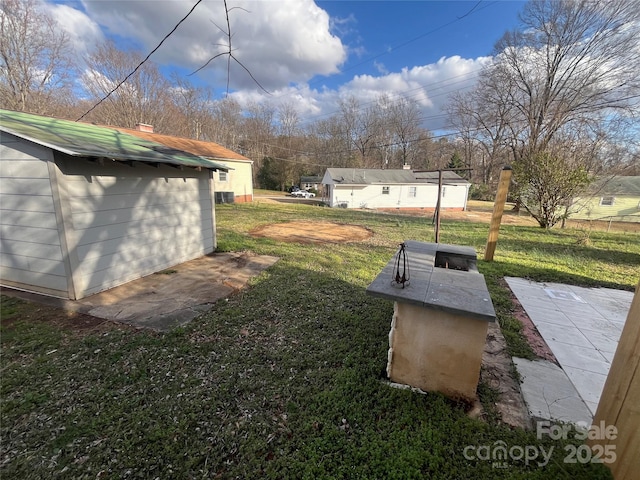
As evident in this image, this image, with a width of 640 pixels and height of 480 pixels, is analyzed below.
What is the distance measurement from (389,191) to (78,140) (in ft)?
69.7

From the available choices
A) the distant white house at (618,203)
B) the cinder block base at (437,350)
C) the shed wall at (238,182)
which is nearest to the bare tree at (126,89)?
the shed wall at (238,182)

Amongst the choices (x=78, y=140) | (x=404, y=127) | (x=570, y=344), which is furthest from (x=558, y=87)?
(x=78, y=140)

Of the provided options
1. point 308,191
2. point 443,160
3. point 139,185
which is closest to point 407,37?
point 139,185

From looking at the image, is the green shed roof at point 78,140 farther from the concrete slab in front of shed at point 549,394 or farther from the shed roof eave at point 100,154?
the concrete slab in front of shed at point 549,394

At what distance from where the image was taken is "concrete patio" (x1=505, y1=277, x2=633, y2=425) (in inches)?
88.5

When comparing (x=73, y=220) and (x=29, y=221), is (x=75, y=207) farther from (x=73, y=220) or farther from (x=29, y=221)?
(x=29, y=221)

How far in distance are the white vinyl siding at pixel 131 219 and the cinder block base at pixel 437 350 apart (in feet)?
15.2

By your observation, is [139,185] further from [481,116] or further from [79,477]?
[481,116]

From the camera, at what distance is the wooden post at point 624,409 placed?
4.73 feet

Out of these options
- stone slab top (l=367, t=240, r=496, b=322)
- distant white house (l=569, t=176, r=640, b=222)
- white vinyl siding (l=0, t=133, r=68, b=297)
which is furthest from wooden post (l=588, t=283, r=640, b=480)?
distant white house (l=569, t=176, r=640, b=222)

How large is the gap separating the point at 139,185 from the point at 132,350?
3.21m

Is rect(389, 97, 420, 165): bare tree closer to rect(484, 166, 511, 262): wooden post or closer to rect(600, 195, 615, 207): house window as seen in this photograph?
rect(600, 195, 615, 207): house window

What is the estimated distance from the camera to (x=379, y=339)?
3143 mm

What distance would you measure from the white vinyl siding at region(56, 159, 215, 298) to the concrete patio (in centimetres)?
574
